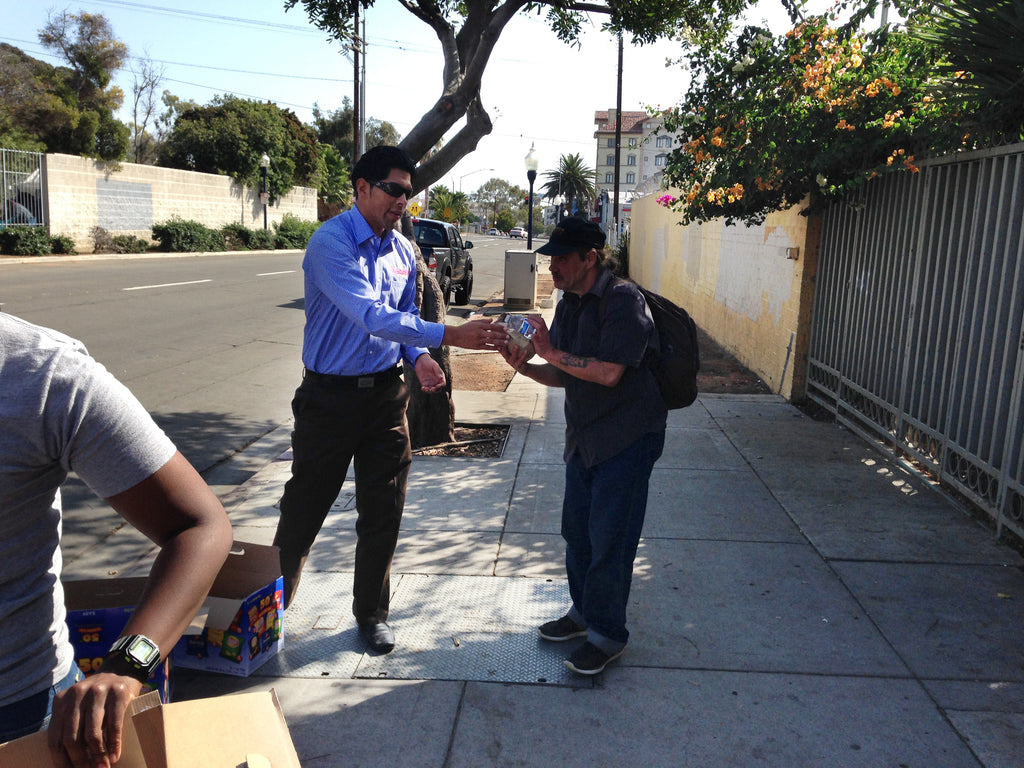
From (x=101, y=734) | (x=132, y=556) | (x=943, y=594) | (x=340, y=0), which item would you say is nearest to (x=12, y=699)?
(x=101, y=734)

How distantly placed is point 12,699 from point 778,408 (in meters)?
7.58

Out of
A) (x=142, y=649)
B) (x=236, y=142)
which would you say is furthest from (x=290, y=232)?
(x=142, y=649)

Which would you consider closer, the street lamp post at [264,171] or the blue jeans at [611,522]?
the blue jeans at [611,522]

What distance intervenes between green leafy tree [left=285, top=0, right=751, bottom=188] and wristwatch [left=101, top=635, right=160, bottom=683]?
5.94m

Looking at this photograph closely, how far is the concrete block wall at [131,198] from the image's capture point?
26875 millimetres

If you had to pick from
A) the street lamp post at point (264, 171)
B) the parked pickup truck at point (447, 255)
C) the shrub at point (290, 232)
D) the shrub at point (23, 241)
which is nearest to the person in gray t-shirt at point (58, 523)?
the parked pickup truck at point (447, 255)

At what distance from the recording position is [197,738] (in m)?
1.45

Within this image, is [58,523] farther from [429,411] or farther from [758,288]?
[758,288]

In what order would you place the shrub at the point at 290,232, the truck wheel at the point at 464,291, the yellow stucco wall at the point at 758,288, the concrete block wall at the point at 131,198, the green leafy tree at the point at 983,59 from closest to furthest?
1. the green leafy tree at the point at 983,59
2. the yellow stucco wall at the point at 758,288
3. the truck wheel at the point at 464,291
4. the concrete block wall at the point at 131,198
5. the shrub at the point at 290,232

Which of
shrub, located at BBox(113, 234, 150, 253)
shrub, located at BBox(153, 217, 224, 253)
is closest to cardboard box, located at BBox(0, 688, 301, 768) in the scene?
shrub, located at BBox(113, 234, 150, 253)

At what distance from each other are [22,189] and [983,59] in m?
26.6

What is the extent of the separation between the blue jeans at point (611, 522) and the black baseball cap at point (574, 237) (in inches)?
29.9

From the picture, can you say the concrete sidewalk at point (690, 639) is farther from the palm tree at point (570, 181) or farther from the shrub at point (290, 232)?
the palm tree at point (570, 181)

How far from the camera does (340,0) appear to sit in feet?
28.0
